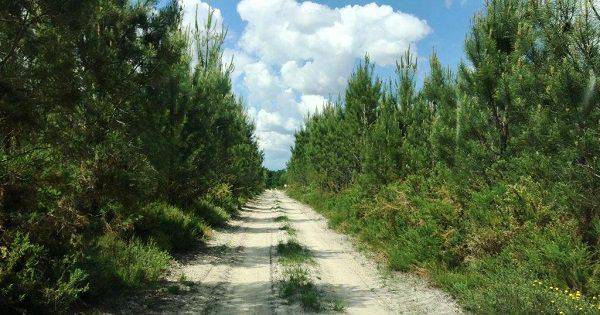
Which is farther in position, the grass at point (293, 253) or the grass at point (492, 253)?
the grass at point (293, 253)

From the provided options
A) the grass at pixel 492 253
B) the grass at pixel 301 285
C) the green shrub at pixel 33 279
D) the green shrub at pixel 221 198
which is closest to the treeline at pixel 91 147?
the green shrub at pixel 33 279

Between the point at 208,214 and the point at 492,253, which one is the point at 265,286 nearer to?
the point at 492,253

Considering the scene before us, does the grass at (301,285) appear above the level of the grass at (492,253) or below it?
below

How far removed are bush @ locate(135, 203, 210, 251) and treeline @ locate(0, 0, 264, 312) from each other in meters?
0.05

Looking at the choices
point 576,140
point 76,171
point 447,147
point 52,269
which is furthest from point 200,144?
point 576,140

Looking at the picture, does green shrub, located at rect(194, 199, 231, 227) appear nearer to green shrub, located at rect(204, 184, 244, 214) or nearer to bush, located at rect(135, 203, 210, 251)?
bush, located at rect(135, 203, 210, 251)

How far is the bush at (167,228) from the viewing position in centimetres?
1147

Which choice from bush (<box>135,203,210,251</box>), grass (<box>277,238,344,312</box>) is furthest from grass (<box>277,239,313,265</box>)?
bush (<box>135,203,210,251</box>)

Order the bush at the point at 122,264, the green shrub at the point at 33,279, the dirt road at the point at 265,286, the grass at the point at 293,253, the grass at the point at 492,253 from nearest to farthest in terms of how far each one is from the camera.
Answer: the green shrub at the point at 33,279 → the grass at the point at 492,253 → the bush at the point at 122,264 → the dirt road at the point at 265,286 → the grass at the point at 293,253

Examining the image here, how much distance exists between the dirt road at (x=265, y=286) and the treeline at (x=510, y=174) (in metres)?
0.72

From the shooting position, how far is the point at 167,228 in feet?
41.8

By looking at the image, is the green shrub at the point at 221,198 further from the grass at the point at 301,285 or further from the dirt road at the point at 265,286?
the grass at the point at 301,285

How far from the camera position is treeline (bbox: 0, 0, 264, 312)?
555 cm

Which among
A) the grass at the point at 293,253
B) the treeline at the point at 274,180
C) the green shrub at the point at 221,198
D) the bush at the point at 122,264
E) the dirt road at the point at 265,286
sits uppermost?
the treeline at the point at 274,180
